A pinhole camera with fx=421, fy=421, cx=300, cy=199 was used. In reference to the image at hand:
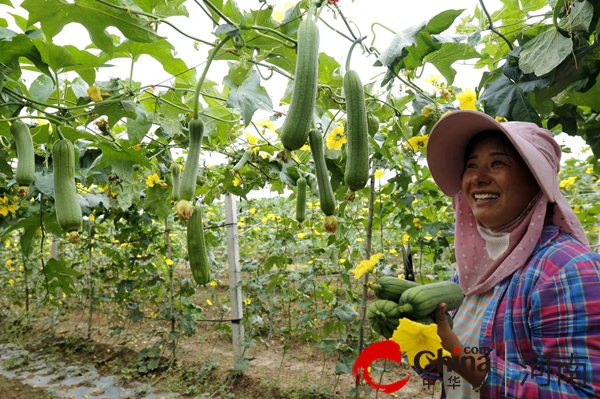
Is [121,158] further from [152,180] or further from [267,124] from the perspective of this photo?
[267,124]

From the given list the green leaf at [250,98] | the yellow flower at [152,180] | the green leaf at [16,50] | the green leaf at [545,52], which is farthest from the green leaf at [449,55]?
the yellow flower at [152,180]

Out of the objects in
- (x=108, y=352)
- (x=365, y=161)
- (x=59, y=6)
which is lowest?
(x=108, y=352)

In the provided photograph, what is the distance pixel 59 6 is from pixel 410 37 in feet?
4.13

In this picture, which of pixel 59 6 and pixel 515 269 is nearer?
pixel 515 269

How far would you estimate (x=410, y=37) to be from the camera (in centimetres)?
139

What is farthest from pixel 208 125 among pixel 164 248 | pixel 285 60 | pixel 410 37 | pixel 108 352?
pixel 108 352

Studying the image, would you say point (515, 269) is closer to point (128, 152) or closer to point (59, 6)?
point (59, 6)

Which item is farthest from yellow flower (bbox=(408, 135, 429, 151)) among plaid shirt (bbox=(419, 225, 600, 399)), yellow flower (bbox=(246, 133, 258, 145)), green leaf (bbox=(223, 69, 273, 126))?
yellow flower (bbox=(246, 133, 258, 145))

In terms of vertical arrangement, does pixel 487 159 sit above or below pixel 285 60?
below

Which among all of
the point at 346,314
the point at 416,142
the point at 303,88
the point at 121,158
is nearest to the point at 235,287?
the point at 346,314

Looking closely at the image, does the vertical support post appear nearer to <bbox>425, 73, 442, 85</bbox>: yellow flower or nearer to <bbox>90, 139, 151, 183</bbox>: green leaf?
<bbox>90, 139, 151, 183</bbox>: green leaf

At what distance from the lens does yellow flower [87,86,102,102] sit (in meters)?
1.98

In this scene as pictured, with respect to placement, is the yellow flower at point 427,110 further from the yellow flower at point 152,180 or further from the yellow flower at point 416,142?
the yellow flower at point 152,180

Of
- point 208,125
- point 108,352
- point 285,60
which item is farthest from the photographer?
point 108,352
